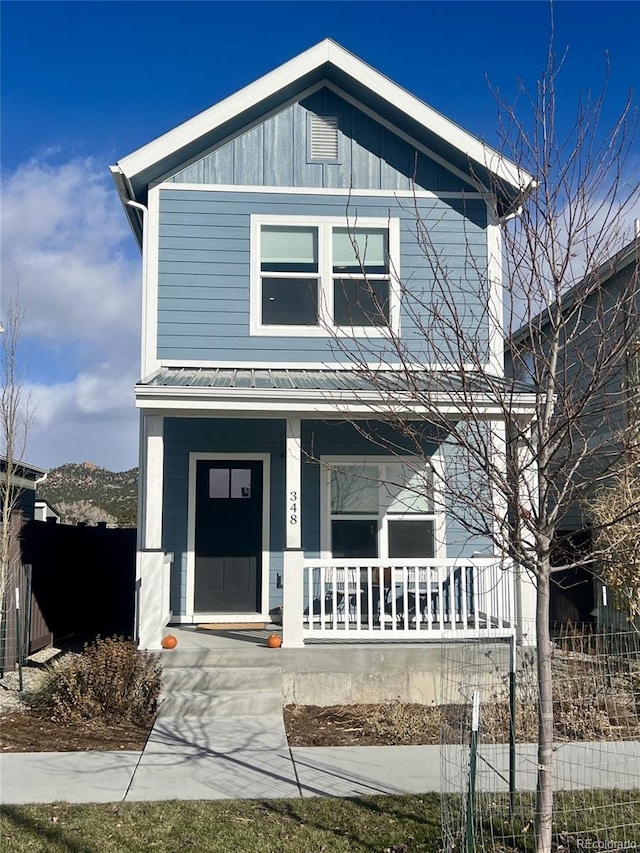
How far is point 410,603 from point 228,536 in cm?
254

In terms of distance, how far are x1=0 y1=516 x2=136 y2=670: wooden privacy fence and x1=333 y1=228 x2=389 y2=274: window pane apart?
5408 mm

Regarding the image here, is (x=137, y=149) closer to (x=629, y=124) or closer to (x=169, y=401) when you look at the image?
(x=169, y=401)

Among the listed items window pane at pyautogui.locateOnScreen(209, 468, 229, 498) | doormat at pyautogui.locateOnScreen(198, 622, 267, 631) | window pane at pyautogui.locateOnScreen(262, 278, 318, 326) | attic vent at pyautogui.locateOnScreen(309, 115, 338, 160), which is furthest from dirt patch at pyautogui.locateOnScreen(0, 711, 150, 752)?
attic vent at pyautogui.locateOnScreen(309, 115, 338, 160)

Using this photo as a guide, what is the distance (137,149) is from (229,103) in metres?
1.31

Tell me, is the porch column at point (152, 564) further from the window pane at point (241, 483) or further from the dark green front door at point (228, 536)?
the window pane at point (241, 483)

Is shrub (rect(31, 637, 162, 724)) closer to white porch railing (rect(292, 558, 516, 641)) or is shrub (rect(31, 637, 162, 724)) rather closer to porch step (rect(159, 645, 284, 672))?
porch step (rect(159, 645, 284, 672))

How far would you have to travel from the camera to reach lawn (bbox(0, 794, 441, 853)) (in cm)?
477

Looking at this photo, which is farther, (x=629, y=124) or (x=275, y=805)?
(x=275, y=805)

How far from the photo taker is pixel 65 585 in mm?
13094

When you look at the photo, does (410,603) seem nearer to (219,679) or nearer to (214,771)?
(219,679)

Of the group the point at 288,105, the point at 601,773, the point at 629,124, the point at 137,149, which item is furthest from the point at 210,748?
the point at 288,105

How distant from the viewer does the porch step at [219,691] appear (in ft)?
25.8

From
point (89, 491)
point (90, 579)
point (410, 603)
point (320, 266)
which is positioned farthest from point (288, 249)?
point (89, 491)

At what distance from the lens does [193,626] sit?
10.3 m
